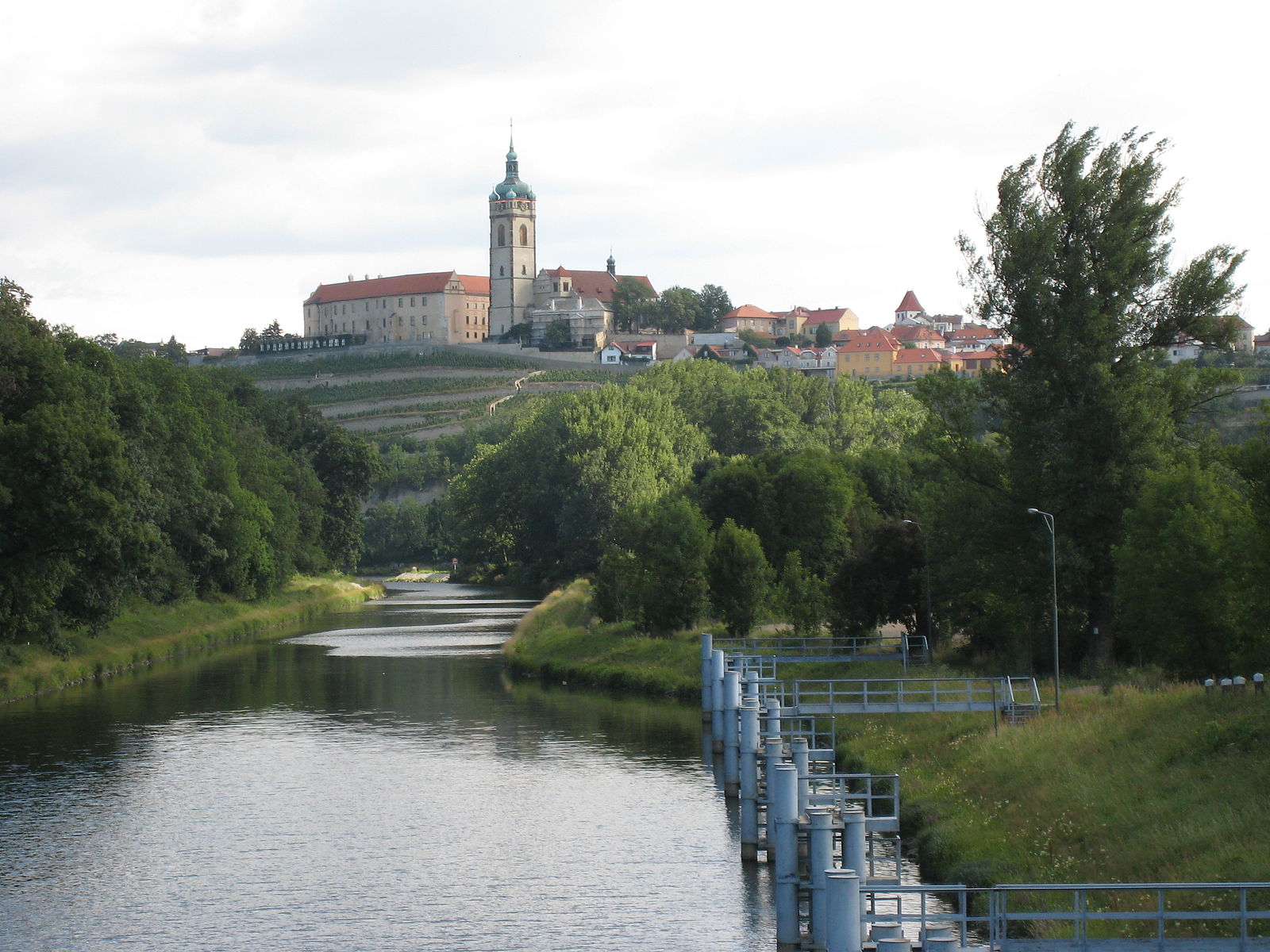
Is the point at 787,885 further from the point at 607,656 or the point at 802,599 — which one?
the point at 607,656

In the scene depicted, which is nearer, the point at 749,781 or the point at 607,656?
the point at 749,781

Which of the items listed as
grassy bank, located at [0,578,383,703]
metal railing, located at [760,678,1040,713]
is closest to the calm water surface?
grassy bank, located at [0,578,383,703]

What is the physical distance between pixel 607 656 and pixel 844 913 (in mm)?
39177

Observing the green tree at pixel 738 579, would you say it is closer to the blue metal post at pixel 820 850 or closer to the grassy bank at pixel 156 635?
the grassy bank at pixel 156 635

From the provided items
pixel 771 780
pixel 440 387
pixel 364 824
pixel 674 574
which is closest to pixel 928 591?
pixel 674 574

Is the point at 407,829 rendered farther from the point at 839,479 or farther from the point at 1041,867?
the point at 839,479

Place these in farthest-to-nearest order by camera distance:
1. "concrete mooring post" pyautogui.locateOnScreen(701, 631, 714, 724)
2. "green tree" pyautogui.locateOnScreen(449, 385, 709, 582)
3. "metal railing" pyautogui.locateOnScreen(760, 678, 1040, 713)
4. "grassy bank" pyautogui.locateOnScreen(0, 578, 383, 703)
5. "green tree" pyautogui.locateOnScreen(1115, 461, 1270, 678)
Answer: "green tree" pyautogui.locateOnScreen(449, 385, 709, 582) → "grassy bank" pyautogui.locateOnScreen(0, 578, 383, 703) → "concrete mooring post" pyautogui.locateOnScreen(701, 631, 714, 724) → "metal railing" pyautogui.locateOnScreen(760, 678, 1040, 713) → "green tree" pyautogui.locateOnScreen(1115, 461, 1270, 678)

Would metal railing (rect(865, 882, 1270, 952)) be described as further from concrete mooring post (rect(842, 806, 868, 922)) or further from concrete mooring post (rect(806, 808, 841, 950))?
concrete mooring post (rect(806, 808, 841, 950))

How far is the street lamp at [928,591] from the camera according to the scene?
48.2 meters

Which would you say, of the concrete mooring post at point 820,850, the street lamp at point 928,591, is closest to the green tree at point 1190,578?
the street lamp at point 928,591

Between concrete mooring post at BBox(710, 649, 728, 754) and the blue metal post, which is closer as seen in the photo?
the blue metal post

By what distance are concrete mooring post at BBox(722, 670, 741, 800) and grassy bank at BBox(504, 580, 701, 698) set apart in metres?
12.9

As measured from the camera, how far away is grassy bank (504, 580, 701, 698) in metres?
51.9

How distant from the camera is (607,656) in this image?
5669 centimetres
